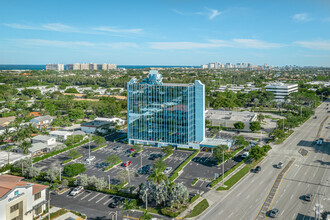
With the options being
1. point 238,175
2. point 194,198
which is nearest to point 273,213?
point 194,198

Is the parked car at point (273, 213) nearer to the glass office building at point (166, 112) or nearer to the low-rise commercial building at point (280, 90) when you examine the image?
the glass office building at point (166, 112)

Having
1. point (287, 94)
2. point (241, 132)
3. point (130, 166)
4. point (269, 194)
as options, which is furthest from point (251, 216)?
point (287, 94)

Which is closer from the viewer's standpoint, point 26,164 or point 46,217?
point 46,217

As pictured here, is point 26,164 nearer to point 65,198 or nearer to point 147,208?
point 65,198

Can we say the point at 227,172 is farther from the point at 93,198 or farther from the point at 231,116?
the point at 231,116

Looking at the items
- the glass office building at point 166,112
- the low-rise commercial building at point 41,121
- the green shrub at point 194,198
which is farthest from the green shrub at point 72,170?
the low-rise commercial building at point 41,121
